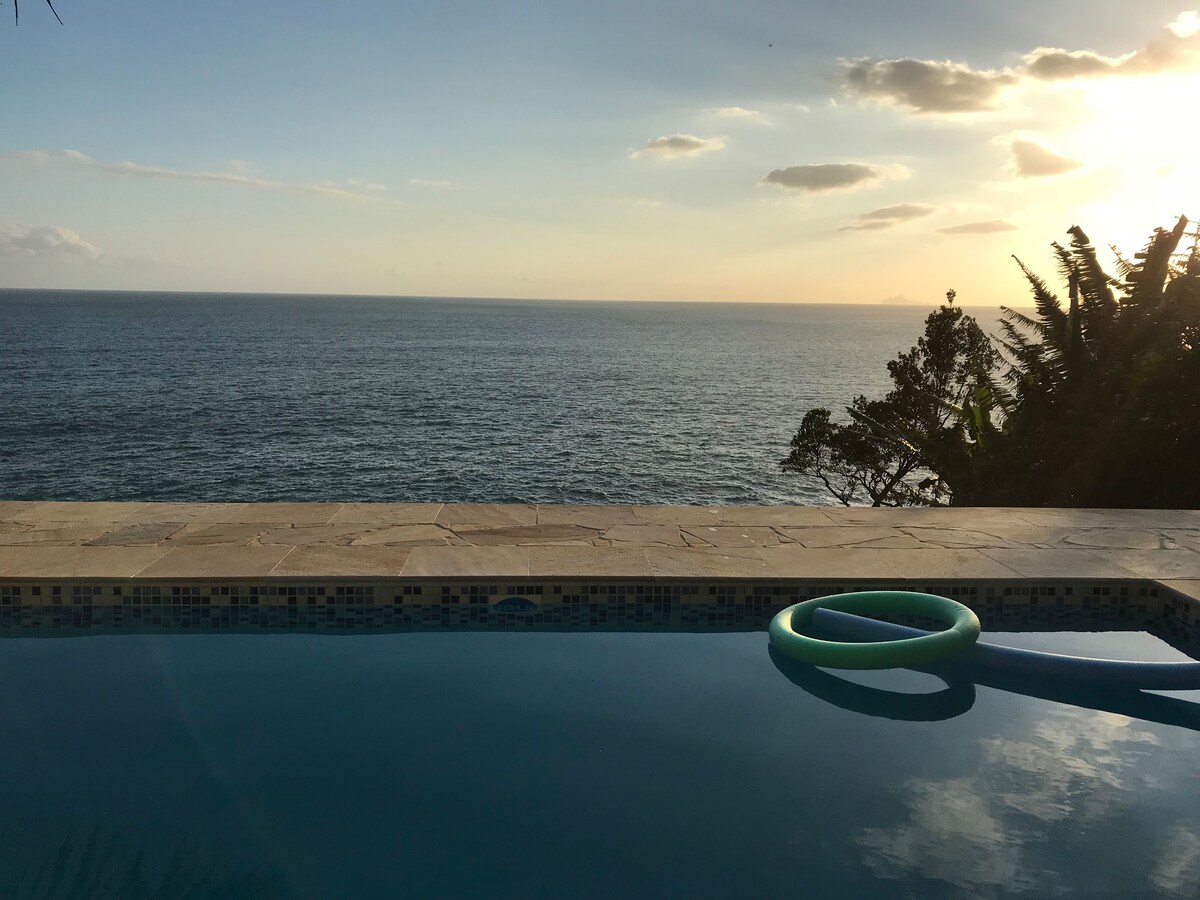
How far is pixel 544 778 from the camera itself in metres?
3.95

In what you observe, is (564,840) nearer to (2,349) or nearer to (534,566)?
(534,566)

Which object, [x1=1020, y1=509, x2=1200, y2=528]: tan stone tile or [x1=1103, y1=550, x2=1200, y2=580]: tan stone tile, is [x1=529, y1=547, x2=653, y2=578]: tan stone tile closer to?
[x1=1103, y1=550, x2=1200, y2=580]: tan stone tile

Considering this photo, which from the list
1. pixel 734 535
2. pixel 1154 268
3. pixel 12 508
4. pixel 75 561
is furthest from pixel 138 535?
pixel 1154 268

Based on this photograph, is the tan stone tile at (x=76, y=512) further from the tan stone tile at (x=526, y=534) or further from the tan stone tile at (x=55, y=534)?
the tan stone tile at (x=526, y=534)

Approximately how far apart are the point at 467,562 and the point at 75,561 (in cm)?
238

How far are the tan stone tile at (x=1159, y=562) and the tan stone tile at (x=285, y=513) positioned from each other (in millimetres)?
5485

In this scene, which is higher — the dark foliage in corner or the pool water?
the dark foliage in corner

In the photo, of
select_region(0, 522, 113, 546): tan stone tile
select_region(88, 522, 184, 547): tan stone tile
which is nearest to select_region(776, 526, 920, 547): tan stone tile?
select_region(88, 522, 184, 547): tan stone tile

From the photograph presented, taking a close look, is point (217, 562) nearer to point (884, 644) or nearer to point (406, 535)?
point (406, 535)

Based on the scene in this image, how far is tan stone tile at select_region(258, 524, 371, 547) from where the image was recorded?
613 cm

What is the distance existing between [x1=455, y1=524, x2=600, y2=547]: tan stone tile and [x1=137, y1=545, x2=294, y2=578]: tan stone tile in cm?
122

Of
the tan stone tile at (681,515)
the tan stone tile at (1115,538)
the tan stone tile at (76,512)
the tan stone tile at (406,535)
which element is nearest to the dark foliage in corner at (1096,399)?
the tan stone tile at (1115,538)

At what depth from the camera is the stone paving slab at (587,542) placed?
5582mm

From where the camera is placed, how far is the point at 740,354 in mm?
86250
